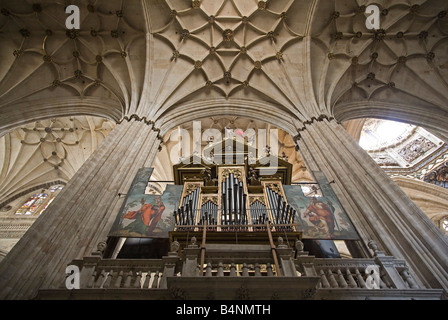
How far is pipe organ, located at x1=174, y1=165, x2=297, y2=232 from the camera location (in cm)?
599

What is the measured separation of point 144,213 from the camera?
6.63 m

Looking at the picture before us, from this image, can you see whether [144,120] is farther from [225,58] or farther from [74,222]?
[225,58]

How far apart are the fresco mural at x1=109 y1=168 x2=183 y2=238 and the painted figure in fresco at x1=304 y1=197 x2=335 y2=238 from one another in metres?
3.23

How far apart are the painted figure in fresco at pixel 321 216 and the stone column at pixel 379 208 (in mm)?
472

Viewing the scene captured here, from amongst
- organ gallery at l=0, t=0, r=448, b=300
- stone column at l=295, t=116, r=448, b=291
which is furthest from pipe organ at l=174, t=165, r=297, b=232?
stone column at l=295, t=116, r=448, b=291

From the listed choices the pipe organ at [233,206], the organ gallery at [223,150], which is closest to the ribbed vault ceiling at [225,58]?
the organ gallery at [223,150]

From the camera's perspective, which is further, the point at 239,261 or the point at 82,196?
the point at 82,196

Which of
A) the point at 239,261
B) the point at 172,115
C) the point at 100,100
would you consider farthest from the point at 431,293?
the point at 100,100

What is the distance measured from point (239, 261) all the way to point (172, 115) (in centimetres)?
837

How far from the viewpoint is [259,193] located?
786cm

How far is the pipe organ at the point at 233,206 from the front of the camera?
19.6 ft

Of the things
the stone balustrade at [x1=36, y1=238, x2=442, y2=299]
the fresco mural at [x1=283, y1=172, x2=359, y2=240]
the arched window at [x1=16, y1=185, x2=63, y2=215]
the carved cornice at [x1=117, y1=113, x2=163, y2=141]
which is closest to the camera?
the stone balustrade at [x1=36, y1=238, x2=442, y2=299]

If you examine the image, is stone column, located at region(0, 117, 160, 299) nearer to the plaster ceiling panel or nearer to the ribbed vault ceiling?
the ribbed vault ceiling

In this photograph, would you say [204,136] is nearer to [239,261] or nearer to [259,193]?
[259,193]
